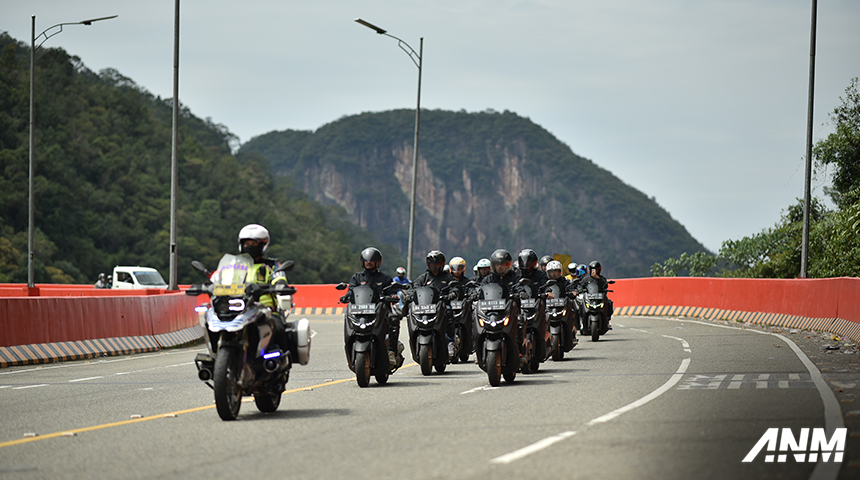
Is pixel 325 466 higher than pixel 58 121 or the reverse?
the reverse

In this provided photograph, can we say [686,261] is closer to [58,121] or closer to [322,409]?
[58,121]

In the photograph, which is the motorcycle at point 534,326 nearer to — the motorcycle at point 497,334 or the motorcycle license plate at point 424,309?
the motorcycle license plate at point 424,309

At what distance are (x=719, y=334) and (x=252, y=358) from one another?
17204 mm

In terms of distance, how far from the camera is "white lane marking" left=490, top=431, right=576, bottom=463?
8141mm

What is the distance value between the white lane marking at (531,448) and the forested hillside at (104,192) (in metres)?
60.4

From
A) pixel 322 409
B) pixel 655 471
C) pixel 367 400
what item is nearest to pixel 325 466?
pixel 655 471

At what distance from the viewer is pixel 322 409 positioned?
38.8 ft

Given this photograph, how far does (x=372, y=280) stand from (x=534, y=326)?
2.55m

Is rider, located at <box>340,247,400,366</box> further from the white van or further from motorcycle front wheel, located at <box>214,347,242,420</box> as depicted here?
the white van

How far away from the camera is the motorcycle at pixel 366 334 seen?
46.9 ft

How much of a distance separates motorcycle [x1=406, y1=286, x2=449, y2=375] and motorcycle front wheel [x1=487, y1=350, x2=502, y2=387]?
1993mm

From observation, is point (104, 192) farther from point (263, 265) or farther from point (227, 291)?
point (227, 291)

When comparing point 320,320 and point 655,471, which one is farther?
point 320,320

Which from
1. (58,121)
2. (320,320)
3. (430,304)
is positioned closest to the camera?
(430,304)
